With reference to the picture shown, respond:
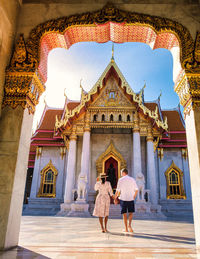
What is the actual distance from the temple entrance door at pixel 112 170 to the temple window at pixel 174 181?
127 inches

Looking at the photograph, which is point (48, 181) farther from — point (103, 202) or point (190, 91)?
point (190, 91)

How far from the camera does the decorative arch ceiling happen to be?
3.65m

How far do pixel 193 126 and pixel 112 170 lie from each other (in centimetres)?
962

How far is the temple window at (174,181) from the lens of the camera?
13.1m

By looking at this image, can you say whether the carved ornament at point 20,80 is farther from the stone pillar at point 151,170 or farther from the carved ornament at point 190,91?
the stone pillar at point 151,170

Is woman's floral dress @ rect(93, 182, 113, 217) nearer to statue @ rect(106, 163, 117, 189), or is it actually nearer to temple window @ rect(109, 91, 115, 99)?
statue @ rect(106, 163, 117, 189)

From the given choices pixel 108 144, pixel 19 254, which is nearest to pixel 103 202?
pixel 19 254

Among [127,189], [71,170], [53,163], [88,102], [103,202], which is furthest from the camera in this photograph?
[53,163]

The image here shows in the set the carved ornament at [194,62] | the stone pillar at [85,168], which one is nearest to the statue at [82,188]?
the stone pillar at [85,168]

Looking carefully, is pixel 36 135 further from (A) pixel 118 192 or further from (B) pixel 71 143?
(A) pixel 118 192

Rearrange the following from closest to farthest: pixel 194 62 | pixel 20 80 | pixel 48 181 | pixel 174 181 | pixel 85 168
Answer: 1. pixel 20 80
2. pixel 194 62
3. pixel 85 168
4. pixel 174 181
5. pixel 48 181

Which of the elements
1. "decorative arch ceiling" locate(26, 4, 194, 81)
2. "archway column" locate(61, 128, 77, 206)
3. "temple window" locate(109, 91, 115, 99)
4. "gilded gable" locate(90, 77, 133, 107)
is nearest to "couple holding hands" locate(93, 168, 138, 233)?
"decorative arch ceiling" locate(26, 4, 194, 81)

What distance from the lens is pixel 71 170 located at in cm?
1160

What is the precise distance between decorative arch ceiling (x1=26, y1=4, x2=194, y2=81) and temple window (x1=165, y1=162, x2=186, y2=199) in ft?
34.5
